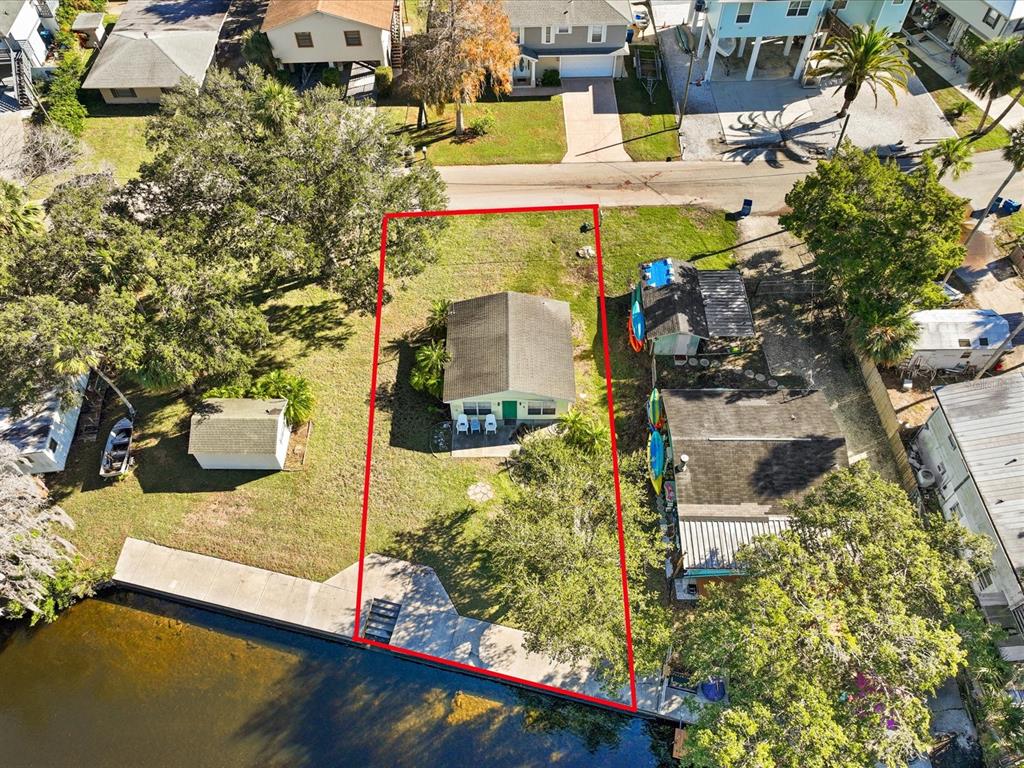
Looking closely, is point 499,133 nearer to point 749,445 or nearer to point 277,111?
point 277,111

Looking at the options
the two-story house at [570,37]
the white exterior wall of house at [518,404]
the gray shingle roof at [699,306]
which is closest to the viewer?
the white exterior wall of house at [518,404]

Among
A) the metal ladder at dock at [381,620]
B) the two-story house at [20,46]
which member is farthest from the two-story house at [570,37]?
the metal ladder at dock at [381,620]

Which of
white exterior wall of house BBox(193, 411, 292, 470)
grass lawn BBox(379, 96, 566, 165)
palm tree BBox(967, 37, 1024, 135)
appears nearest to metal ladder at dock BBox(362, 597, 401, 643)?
white exterior wall of house BBox(193, 411, 292, 470)

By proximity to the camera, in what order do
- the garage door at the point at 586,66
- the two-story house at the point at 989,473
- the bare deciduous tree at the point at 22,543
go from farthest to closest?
the garage door at the point at 586,66 → the bare deciduous tree at the point at 22,543 → the two-story house at the point at 989,473

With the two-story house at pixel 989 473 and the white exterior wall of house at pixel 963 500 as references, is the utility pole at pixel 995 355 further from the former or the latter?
the white exterior wall of house at pixel 963 500

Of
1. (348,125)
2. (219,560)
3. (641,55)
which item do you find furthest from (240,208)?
(641,55)

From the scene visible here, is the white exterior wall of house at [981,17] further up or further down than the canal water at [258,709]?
further up

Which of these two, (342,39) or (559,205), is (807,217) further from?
(342,39)
